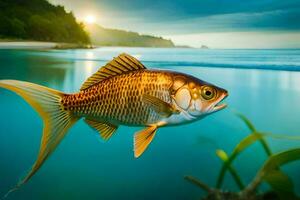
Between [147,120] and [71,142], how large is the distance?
5.07 ft

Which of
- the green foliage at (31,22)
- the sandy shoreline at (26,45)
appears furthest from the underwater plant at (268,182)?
the sandy shoreline at (26,45)

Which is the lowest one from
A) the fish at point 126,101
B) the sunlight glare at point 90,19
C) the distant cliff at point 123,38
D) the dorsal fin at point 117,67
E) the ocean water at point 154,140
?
the ocean water at point 154,140

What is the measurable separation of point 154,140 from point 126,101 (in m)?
1.48

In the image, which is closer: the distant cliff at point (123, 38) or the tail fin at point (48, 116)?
the tail fin at point (48, 116)

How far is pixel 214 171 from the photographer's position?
97.3 inches

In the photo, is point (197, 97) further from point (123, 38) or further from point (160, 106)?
point (123, 38)

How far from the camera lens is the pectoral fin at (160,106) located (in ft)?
2.87

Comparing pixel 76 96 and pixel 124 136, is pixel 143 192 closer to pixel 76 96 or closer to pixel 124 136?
pixel 124 136

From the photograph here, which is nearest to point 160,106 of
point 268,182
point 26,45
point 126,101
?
point 126,101

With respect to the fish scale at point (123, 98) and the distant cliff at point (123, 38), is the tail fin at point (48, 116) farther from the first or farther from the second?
the distant cliff at point (123, 38)

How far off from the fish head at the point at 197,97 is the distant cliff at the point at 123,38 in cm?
131

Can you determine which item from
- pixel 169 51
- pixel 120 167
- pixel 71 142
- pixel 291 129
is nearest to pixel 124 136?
pixel 120 167

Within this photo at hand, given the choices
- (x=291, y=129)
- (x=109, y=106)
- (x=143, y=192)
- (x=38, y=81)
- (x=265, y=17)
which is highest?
(x=265, y=17)

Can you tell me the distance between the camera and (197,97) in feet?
2.96
